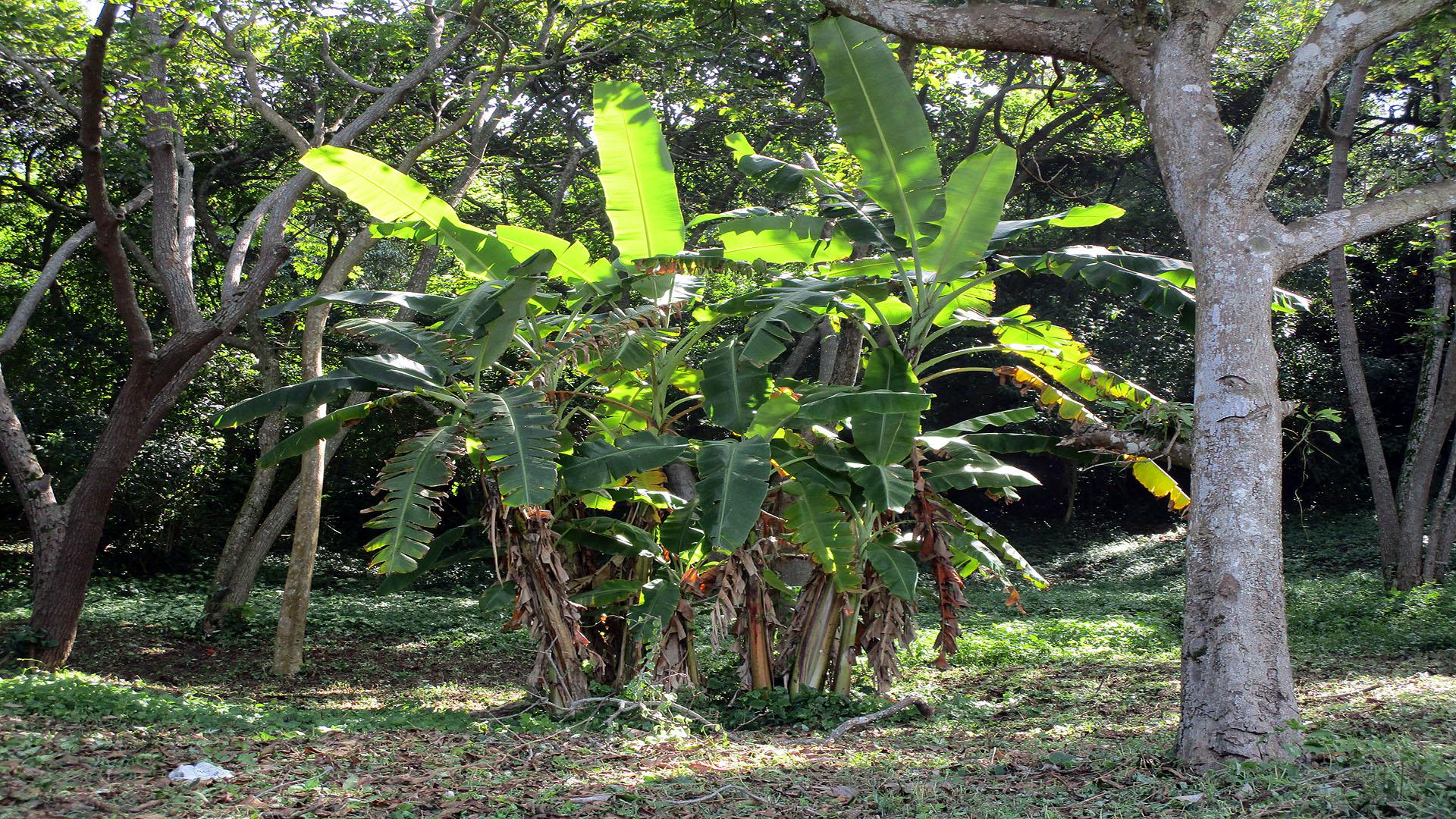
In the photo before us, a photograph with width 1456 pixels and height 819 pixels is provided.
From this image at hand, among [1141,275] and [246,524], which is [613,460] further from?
[246,524]

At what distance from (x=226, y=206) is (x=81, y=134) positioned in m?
6.63

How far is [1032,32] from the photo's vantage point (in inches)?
193

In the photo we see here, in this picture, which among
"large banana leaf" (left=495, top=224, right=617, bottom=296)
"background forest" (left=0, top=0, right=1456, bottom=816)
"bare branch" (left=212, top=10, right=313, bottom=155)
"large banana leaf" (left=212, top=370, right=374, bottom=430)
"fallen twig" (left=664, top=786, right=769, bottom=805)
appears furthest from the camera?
"bare branch" (left=212, top=10, right=313, bottom=155)

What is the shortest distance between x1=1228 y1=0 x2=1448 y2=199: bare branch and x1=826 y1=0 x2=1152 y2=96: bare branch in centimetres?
64

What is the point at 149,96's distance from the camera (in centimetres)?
745

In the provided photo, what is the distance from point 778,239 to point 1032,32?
2.26 meters

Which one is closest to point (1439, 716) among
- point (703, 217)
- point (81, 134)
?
point (703, 217)

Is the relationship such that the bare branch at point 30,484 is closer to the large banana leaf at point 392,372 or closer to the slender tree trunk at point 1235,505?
the large banana leaf at point 392,372

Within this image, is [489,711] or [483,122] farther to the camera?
[483,122]

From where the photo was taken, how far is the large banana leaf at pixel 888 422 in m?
5.62

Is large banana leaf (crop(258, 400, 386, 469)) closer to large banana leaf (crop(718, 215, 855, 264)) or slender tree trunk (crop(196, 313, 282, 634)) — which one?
large banana leaf (crop(718, 215, 855, 264))

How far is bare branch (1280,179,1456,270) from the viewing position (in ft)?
13.9

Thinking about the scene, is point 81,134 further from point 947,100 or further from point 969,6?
point 947,100

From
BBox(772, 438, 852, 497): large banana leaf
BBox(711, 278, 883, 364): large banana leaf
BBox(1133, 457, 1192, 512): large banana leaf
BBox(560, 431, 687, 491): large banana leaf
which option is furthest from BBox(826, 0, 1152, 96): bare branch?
BBox(1133, 457, 1192, 512): large banana leaf
